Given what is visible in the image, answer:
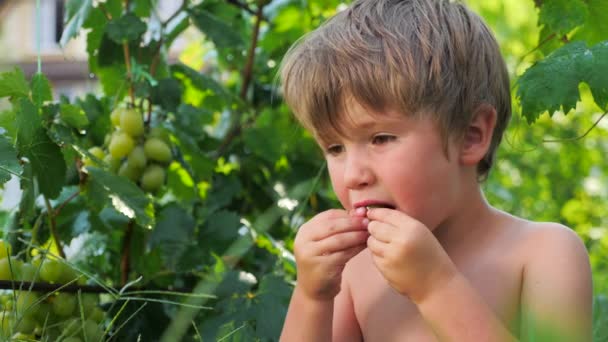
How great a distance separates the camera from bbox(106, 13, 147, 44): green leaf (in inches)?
76.1

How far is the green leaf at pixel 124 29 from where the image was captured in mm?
1933

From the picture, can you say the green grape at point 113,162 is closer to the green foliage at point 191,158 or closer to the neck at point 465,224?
the green foliage at point 191,158

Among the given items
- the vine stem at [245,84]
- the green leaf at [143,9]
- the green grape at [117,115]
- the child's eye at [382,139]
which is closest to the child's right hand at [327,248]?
the child's eye at [382,139]

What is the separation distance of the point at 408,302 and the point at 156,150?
668 millimetres

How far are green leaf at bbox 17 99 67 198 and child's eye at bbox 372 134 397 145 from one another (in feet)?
1.88

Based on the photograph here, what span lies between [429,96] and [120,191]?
62cm

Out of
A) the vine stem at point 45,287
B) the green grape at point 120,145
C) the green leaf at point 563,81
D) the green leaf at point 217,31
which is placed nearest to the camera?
the green leaf at point 563,81

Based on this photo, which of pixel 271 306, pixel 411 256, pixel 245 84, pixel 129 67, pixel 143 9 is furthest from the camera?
pixel 245 84

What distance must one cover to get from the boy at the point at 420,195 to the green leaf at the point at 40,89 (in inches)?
17.5

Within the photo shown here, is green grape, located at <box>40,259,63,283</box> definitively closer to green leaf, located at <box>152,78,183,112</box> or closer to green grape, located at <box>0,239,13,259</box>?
green grape, located at <box>0,239,13,259</box>

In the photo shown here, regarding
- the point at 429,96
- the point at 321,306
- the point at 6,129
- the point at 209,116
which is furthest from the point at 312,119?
the point at 209,116

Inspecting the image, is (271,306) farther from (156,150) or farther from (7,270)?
(7,270)

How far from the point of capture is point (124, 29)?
6.38ft

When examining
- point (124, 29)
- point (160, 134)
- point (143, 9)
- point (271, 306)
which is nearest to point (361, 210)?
point (271, 306)
